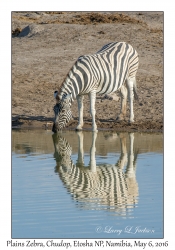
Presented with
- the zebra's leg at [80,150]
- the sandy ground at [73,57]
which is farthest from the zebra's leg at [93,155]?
the sandy ground at [73,57]

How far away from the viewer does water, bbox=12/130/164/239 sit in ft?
32.9

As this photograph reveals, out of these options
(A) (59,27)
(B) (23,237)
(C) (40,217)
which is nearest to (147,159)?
(C) (40,217)

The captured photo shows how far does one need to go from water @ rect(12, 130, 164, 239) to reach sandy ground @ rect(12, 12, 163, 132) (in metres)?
1.98

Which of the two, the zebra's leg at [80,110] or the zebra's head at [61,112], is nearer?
the zebra's head at [61,112]

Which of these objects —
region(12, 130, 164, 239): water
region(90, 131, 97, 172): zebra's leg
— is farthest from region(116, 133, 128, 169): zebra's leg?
region(90, 131, 97, 172): zebra's leg

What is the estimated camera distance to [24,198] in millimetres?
11594

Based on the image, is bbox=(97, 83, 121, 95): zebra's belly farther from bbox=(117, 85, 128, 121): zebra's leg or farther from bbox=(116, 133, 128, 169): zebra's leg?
bbox=(116, 133, 128, 169): zebra's leg

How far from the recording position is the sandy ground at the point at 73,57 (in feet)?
65.6

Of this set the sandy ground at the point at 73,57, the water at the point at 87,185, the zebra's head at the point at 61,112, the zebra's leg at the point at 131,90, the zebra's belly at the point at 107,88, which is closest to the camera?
the water at the point at 87,185

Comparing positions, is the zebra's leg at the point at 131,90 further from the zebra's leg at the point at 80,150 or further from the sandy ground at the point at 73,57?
the zebra's leg at the point at 80,150

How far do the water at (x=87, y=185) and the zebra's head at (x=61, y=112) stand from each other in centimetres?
23

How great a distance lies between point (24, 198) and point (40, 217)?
120 centimetres

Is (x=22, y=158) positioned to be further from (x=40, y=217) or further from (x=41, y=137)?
(x=40, y=217)

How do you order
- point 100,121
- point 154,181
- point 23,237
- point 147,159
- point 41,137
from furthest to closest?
point 100,121, point 41,137, point 147,159, point 154,181, point 23,237
